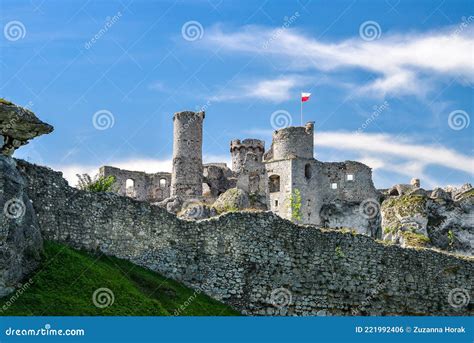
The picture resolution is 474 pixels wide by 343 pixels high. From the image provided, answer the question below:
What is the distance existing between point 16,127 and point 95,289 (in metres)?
5.56

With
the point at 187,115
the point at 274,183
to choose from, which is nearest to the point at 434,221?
the point at 274,183

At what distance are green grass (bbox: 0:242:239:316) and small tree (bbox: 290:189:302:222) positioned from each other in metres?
31.5

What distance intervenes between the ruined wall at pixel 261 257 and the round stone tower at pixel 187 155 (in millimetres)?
33455

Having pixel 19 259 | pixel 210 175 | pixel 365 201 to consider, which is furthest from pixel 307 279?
pixel 210 175

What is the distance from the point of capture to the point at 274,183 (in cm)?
6069

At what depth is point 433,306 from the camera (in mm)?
31984

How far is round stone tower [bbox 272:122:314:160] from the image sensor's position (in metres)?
59.2

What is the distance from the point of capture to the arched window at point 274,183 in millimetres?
60406

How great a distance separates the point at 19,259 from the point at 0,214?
1.41 metres

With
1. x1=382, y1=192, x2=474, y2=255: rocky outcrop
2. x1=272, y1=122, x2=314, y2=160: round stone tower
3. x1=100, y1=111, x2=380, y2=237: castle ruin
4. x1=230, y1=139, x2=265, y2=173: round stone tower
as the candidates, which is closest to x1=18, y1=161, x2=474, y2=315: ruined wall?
x1=382, y1=192, x2=474, y2=255: rocky outcrop

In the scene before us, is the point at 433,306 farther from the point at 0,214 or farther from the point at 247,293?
the point at 0,214

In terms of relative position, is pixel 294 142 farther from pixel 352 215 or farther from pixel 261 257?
pixel 261 257

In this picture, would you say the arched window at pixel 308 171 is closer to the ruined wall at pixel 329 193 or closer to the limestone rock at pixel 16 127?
the ruined wall at pixel 329 193

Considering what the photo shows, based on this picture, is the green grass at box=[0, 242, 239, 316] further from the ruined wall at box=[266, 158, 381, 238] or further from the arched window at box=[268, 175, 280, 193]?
the arched window at box=[268, 175, 280, 193]
